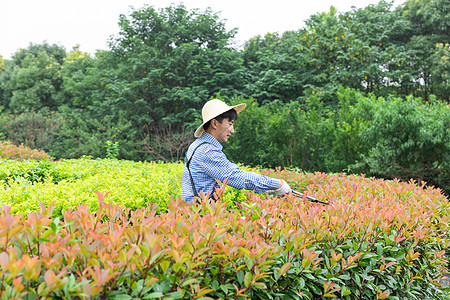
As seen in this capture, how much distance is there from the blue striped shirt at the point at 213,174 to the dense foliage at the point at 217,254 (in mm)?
194

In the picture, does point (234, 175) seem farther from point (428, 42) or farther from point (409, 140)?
point (428, 42)

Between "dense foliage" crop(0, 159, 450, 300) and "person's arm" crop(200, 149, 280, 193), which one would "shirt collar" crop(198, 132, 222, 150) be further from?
"dense foliage" crop(0, 159, 450, 300)

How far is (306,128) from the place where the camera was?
31.1 ft

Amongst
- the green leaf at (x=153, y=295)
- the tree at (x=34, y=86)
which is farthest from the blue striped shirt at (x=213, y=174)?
the tree at (x=34, y=86)

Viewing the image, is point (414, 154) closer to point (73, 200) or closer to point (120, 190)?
point (120, 190)

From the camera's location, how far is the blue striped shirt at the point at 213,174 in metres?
2.51

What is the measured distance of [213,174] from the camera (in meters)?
2.66

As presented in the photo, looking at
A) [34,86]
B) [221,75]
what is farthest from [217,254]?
[34,86]

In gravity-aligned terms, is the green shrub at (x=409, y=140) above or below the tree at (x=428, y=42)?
below

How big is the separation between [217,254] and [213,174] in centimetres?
106

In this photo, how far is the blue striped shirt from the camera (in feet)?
8.23

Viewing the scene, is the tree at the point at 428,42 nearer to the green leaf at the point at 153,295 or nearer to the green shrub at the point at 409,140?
the green shrub at the point at 409,140

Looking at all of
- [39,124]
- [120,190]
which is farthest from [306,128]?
[39,124]

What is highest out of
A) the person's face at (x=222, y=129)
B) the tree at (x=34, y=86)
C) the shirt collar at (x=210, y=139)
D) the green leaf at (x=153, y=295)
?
the tree at (x=34, y=86)
